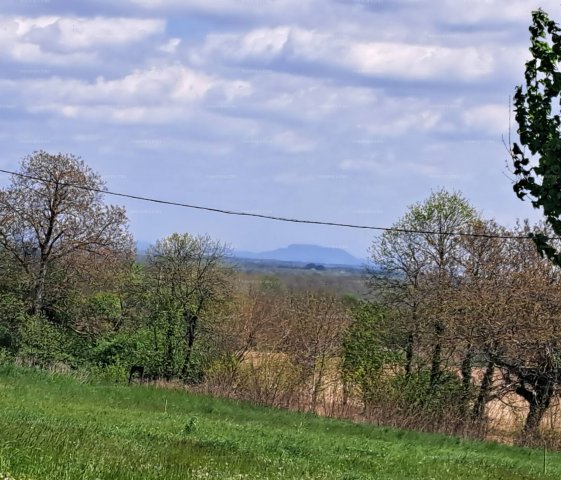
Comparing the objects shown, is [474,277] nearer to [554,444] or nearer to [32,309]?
[554,444]

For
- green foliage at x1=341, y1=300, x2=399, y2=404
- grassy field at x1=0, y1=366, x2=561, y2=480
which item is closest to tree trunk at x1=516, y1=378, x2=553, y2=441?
grassy field at x1=0, y1=366, x2=561, y2=480

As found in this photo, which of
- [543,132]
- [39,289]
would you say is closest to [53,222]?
[39,289]

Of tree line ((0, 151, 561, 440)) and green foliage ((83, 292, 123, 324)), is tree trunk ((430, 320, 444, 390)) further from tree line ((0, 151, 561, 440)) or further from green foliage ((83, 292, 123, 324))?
green foliage ((83, 292, 123, 324))

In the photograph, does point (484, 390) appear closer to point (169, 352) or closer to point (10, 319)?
point (169, 352)

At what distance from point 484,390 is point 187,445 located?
19.7 m

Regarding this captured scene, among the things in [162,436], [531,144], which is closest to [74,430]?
[162,436]

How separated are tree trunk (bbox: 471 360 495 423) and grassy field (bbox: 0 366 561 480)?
25.7 ft

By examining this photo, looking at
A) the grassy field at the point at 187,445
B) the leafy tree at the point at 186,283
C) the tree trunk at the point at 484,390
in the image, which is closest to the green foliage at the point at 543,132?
the grassy field at the point at 187,445

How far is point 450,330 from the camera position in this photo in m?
28.2

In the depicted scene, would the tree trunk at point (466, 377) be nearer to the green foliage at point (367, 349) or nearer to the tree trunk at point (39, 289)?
the green foliage at point (367, 349)

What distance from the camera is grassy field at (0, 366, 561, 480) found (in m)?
6.75

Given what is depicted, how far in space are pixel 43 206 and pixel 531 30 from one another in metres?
30.6

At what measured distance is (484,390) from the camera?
90.5 feet

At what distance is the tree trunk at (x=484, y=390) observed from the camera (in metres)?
27.2
